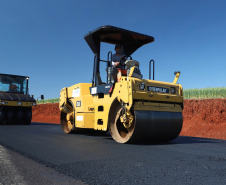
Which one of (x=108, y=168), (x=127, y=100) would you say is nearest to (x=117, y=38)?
(x=127, y=100)

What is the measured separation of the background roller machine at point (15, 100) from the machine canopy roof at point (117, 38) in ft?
24.6

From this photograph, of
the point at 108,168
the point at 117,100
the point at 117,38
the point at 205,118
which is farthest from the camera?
the point at 205,118

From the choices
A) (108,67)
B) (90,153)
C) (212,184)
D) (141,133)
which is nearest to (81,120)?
(108,67)

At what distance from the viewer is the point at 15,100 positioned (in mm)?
14383

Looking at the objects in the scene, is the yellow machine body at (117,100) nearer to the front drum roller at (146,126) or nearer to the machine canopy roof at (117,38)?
the front drum roller at (146,126)

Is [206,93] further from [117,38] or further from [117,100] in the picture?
[117,100]

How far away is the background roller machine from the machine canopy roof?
24.6ft

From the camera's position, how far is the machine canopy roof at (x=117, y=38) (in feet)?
21.5

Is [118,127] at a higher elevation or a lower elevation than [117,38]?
A: lower

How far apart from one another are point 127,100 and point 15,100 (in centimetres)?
1083

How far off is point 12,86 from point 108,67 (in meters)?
10.9

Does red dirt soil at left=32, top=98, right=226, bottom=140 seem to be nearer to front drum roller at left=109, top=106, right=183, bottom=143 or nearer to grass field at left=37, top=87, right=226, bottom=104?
grass field at left=37, top=87, right=226, bottom=104

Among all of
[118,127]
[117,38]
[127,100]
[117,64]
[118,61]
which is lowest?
[118,127]

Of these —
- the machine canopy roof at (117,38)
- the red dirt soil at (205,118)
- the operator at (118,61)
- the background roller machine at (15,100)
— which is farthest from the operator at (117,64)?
the red dirt soil at (205,118)
